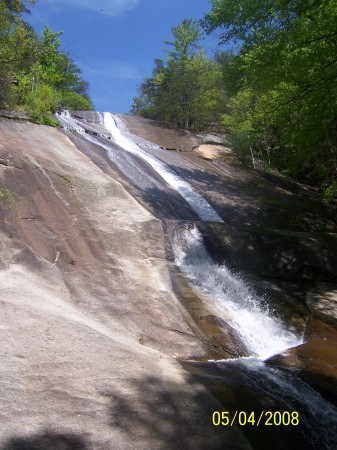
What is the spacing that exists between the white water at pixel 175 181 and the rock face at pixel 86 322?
349 cm

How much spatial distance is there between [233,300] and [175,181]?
834cm

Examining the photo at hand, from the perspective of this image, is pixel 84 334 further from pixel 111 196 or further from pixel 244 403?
pixel 111 196

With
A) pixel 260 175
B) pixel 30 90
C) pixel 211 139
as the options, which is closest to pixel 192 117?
pixel 211 139

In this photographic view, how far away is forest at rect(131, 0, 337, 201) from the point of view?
9398 mm

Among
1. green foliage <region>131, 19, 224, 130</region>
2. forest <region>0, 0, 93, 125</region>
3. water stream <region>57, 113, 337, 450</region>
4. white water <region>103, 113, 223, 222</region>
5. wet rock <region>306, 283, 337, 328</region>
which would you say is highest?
green foliage <region>131, 19, 224, 130</region>

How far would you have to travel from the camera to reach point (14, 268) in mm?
6793

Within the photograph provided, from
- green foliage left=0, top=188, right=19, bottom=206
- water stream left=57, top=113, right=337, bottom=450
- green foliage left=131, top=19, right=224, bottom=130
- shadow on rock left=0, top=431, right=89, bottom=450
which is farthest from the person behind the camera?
green foliage left=131, top=19, right=224, bottom=130

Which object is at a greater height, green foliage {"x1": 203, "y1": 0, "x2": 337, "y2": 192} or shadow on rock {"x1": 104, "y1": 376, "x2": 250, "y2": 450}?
green foliage {"x1": 203, "y1": 0, "x2": 337, "y2": 192}

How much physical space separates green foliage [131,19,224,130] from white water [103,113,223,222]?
6.54 m

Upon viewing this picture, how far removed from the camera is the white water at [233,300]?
742cm

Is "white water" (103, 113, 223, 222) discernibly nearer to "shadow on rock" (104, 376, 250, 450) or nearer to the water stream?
the water stream
